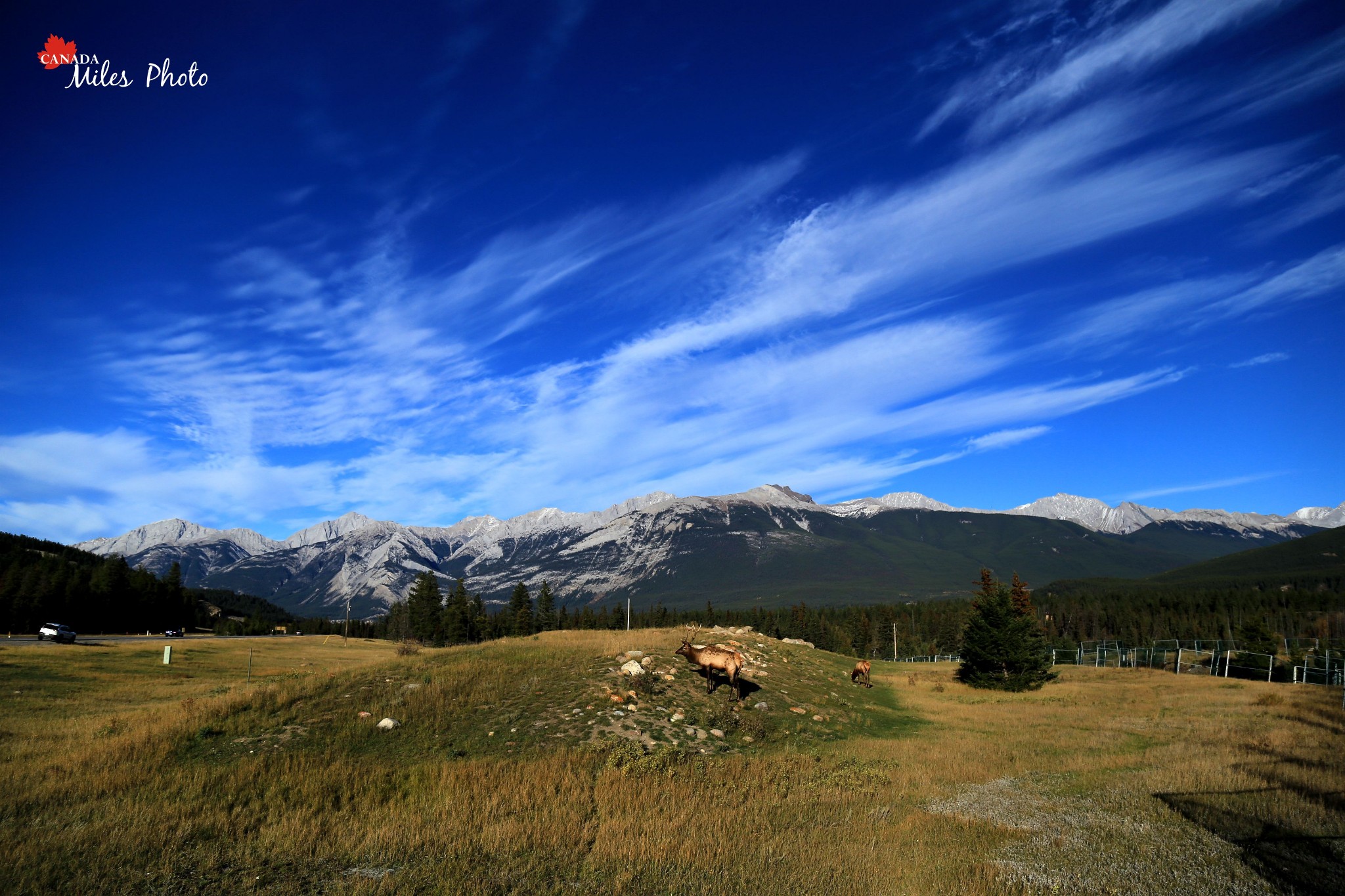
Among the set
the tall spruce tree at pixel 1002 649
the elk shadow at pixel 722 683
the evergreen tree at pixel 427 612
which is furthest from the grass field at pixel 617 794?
the evergreen tree at pixel 427 612

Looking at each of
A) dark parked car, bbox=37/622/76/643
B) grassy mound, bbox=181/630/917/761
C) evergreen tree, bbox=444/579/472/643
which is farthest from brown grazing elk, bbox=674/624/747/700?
evergreen tree, bbox=444/579/472/643

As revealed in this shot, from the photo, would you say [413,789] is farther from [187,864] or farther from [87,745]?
[87,745]

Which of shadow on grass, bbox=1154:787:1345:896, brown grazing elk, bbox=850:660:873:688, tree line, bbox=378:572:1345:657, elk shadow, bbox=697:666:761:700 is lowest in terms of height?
tree line, bbox=378:572:1345:657

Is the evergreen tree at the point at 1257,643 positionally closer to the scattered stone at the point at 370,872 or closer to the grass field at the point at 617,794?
the grass field at the point at 617,794

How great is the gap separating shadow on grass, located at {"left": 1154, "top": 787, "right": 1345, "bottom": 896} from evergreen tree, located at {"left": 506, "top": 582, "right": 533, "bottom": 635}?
10311cm

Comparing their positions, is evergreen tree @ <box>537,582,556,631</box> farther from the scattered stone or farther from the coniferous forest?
the scattered stone

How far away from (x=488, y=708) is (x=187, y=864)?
12006 mm

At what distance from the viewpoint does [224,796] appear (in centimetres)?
1304

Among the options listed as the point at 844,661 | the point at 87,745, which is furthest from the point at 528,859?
the point at 844,661

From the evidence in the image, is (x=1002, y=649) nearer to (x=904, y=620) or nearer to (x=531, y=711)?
(x=531, y=711)

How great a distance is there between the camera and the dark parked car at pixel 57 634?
2266 inches

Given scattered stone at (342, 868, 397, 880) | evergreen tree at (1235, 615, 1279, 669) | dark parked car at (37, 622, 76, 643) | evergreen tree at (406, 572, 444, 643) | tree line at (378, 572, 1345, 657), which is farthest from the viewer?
tree line at (378, 572, 1345, 657)

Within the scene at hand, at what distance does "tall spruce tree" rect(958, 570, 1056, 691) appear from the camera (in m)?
49.1

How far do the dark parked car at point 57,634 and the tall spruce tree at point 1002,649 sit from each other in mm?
78717
